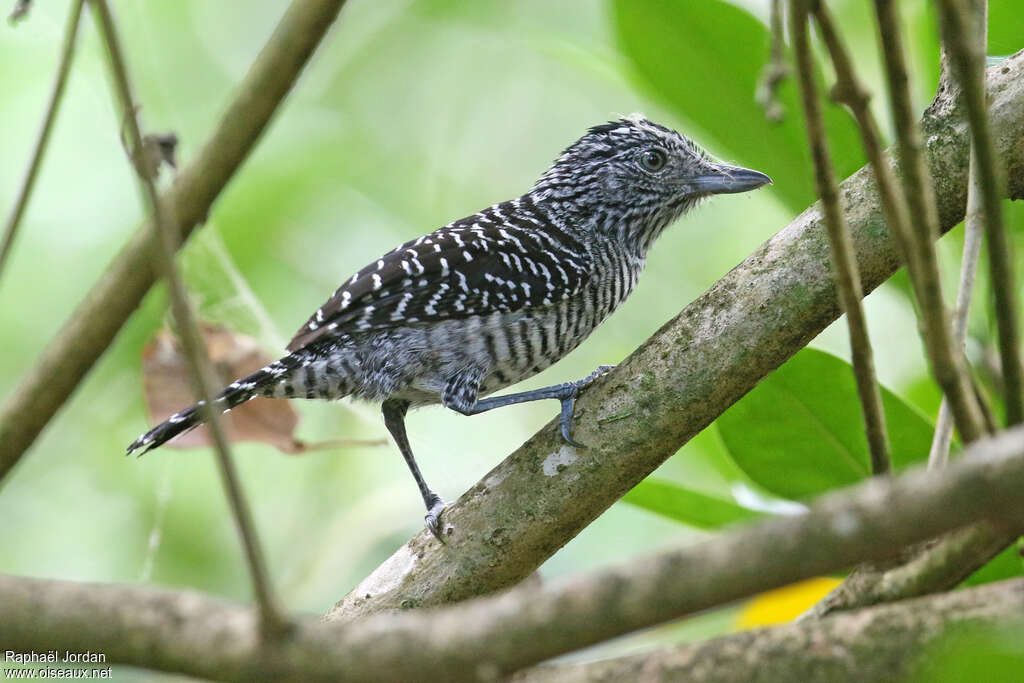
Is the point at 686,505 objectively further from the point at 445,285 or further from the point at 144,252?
the point at 144,252

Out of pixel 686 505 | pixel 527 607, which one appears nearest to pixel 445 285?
pixel 686 505

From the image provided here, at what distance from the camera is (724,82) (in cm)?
302

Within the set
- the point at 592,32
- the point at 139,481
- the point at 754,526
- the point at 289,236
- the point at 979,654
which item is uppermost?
the point at 592,32

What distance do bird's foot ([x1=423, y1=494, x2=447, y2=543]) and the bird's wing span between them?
0.54m

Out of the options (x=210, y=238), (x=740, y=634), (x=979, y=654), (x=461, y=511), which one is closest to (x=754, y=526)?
(x=979, y=654)

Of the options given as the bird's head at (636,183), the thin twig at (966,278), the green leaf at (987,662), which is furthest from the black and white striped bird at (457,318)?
the green leaf at (987,662)

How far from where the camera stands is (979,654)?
0.91 metres

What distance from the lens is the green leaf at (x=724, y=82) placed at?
2902mm

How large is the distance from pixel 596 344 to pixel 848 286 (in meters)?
3.91

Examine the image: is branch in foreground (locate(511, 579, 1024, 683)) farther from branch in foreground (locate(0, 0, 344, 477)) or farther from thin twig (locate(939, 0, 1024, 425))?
branch in foreground (locate(0, 0, 344, 477))

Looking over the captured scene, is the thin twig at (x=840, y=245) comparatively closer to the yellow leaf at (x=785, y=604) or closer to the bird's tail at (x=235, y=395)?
the yellow leaf at (x=785, y=604)

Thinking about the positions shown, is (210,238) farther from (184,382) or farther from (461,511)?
(461,511)

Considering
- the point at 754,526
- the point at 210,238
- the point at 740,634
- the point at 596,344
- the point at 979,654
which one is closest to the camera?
the point at 979,654

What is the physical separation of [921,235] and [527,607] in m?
0.72
